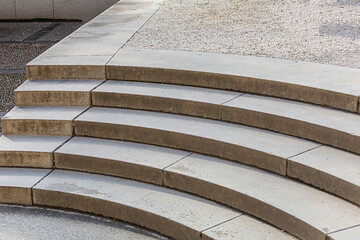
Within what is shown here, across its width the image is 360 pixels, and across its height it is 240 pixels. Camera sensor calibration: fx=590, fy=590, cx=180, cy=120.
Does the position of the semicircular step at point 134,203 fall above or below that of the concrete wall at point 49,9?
below

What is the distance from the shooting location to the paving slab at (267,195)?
4.41m

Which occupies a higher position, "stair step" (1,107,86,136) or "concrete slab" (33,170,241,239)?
"stair step" (1,107,86,136)

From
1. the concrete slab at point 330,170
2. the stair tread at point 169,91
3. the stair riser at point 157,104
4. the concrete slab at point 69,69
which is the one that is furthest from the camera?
the concrete slab at point 69,69

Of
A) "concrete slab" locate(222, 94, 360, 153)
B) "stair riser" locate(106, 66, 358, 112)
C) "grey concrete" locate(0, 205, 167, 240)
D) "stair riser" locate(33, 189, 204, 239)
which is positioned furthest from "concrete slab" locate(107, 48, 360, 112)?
"grey concrete" locate(0, 205, 167, 240)

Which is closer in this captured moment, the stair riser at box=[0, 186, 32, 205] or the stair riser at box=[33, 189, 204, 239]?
the stair riser at box=[33, 189, 204, 239]

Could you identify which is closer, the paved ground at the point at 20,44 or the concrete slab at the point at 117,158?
the concrete slab at the point at 117,158

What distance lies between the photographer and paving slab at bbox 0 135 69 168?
6.09 m

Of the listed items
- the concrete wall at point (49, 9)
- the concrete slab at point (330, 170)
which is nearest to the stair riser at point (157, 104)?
the concrete slab at point (330, 170)

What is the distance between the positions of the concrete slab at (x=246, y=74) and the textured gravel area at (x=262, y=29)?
0.36m

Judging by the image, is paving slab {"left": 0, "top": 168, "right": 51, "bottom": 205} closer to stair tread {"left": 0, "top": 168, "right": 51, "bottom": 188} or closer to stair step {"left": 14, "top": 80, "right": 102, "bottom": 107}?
stair tread {"left": 0, "top": 168, "right": 51, "bottom": 188}

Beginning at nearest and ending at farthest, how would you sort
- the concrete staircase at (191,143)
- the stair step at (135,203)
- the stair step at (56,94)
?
the concrete staircase at (191,143), the stair step at (135,203), the stair step at (56,94)

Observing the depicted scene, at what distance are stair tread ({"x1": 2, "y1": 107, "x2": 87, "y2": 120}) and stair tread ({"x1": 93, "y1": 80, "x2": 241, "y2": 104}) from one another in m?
0.35

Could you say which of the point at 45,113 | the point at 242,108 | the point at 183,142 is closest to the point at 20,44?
the point at 45,113

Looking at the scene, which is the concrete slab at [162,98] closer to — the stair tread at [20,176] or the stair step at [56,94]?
the stair step at [56,94]
